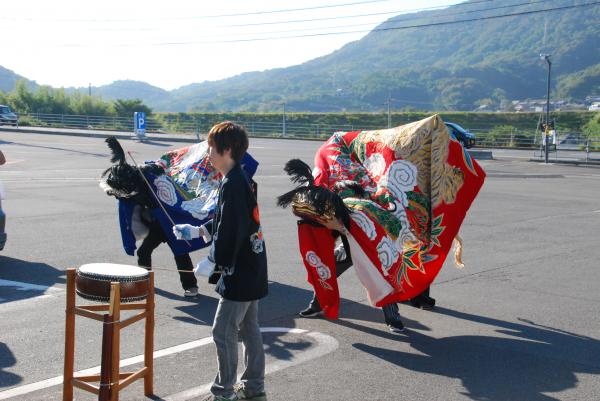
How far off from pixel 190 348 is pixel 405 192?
2.47m

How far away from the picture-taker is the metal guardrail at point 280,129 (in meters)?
47.0

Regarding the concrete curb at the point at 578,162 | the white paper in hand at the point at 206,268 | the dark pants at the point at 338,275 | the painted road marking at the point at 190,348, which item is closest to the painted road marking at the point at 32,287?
the painted road marking at the point at 190,348

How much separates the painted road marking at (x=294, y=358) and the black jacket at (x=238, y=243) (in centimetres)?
84

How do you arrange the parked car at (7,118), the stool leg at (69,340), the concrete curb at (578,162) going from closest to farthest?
the stool leg at (69,340)
the concrete curb at (578,162)
the parked car at (7,118)

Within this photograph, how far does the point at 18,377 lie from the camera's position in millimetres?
5340

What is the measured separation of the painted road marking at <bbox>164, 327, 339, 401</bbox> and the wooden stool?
36 centimetres

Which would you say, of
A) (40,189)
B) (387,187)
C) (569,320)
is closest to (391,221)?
(387,187)

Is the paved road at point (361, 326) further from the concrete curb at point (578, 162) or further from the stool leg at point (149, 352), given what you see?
the concrete curb at point (578, 162)

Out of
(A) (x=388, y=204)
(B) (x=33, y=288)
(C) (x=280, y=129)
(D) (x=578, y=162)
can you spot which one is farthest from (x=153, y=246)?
(C) (x=280, y=129)

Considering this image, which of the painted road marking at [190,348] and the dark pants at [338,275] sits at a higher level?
the dark pants at [338,275]

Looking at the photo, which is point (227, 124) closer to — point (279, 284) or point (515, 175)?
point (279, 284)

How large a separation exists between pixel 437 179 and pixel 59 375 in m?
3.80

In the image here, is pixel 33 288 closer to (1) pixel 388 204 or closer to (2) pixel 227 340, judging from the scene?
(1) pixel 388 204

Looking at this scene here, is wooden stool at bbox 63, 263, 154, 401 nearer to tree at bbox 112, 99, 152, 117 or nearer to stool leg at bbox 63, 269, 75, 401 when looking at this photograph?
stool leg at bbox 63, 269, 75, 401
